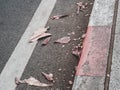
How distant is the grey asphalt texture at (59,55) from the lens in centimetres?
334

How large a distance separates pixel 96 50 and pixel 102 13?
2.53 feet

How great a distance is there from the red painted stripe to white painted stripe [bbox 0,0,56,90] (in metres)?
0.75

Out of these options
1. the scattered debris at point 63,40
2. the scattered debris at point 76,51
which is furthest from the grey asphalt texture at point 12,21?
the scattered debris at point 76,51

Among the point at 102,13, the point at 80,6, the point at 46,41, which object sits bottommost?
the point at 80,6

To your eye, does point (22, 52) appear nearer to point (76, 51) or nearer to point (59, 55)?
point (59, 55)

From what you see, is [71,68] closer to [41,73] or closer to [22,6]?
[41,73]

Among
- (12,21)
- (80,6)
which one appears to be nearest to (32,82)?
(12,21)

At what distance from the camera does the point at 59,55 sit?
12.1 ft

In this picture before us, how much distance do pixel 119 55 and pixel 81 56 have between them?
1.40 ft

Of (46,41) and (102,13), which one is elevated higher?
(102,13)

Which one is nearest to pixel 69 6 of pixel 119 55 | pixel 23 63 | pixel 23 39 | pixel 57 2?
pixel 57 2

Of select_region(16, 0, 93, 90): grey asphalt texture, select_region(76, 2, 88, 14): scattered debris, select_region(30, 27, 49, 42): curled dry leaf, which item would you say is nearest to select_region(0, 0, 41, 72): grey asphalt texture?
select_region(30, 27, 49, 42): curled dry leaf

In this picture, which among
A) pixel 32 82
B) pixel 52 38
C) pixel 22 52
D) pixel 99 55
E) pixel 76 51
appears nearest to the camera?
pixel 99 55

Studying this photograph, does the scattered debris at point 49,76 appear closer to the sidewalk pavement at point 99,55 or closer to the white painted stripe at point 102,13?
the sidewalk pavement at point 99,55
